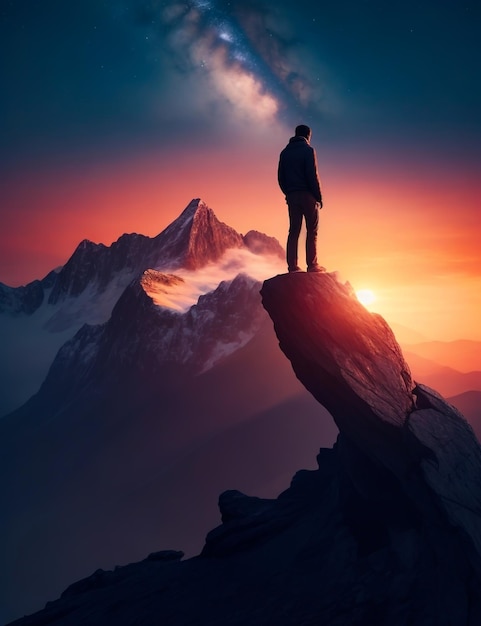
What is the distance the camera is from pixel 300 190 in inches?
646

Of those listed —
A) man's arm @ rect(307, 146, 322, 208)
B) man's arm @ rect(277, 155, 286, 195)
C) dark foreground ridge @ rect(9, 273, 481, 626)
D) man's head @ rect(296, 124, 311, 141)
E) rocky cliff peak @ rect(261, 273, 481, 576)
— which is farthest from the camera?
man's head @ rect(296, 124, 311, 141)

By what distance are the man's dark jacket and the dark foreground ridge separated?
3.08m

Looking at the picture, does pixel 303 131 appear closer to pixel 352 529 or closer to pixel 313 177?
pixel 313 177

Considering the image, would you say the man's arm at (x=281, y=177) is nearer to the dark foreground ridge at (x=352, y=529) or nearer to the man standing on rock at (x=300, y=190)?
the man standing on rock at (x=300, y=190)

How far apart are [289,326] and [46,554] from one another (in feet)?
560

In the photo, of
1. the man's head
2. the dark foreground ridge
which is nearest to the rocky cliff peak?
the dark foreground ridge

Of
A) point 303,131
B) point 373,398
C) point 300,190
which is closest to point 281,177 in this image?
point 300,190

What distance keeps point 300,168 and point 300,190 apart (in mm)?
725

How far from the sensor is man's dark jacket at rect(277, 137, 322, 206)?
16188mm

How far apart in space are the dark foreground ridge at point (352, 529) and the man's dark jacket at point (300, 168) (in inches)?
121

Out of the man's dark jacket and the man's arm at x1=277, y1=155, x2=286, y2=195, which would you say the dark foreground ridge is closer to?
the man's dark jacket

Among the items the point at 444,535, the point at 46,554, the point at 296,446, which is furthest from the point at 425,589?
the point at 46,554

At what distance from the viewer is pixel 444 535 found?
1299cm

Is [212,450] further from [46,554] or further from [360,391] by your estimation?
[360,391]
